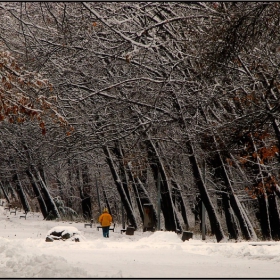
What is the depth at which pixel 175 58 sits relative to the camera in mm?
22203

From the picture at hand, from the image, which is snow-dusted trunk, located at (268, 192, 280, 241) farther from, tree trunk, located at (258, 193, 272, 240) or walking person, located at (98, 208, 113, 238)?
walking person, located at (98, 208, 113, 238)

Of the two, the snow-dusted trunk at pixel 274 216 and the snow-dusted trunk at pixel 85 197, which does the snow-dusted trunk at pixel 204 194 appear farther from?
the snow-dusted trunk at pixel 85 197

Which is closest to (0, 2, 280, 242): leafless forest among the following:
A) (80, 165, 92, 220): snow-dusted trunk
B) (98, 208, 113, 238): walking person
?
(98, 208, 113, 238): walking person

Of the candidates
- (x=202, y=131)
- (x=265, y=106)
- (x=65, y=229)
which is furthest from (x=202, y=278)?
(x=65, y=229)

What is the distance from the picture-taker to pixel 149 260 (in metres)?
16.7

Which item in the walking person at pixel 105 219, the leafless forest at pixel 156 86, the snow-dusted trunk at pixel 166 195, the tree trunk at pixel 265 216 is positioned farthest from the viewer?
the snow-dusted trunk at pixel 166 195

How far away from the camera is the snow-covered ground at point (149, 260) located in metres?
11.9

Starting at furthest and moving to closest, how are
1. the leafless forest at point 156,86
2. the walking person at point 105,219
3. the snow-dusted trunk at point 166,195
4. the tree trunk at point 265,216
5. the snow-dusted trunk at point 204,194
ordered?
the snow-dusted trunk at point 166,195
the walking person at point 105,219
the tree trunk at point 265,216
the snow-dusted trunk at point 204,194
the leafless forest at point 156,86

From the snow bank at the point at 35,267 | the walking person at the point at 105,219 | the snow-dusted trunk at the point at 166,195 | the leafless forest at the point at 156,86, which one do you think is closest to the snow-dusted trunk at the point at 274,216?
the leafless forest at the point at 156,86

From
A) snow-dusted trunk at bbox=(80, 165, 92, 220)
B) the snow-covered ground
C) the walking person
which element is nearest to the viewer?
the snow-covered ground

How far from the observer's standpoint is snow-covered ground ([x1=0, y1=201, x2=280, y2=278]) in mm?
11906

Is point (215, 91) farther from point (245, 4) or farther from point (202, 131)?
point (245, 4)

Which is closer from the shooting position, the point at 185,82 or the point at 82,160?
the point at 185,82

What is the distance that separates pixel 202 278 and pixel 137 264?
331cm
